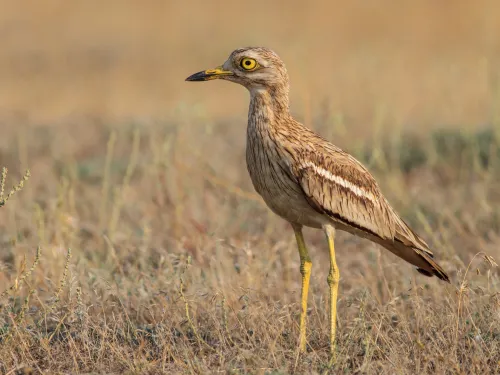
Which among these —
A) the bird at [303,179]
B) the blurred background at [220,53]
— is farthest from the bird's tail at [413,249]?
the blurred background at [220,53]

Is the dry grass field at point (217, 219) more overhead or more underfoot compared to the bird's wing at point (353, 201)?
more underfoot

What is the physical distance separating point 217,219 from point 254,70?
2443 mm

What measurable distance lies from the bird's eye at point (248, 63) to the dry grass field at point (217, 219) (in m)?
1.16

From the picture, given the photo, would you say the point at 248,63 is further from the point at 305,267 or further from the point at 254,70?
the point at 305,267

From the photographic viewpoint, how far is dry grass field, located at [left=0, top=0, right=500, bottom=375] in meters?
4.44

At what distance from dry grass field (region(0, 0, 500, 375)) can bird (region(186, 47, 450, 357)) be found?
272 mm

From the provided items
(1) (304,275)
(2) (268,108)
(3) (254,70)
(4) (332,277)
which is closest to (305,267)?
(1) (304,275)

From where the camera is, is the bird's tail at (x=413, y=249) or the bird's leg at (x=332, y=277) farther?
the bird's tail at (x=413, y=249)

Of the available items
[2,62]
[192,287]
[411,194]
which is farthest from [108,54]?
[192,287]

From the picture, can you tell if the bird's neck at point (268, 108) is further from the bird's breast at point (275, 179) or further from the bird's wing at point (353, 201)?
the bird's wing at point (353, 201)

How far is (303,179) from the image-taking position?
4.54 metres

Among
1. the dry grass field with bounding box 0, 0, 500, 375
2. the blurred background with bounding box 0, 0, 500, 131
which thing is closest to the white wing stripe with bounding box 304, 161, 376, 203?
the dry grass field with bounding box 0, 0, 500, 375

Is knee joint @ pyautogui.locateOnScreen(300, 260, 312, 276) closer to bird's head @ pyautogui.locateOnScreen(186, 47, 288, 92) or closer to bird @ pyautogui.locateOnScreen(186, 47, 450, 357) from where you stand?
bird @ pyautogui.locateOnScreen(186, 47, 450, 357)

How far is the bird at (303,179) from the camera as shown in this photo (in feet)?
15.1
